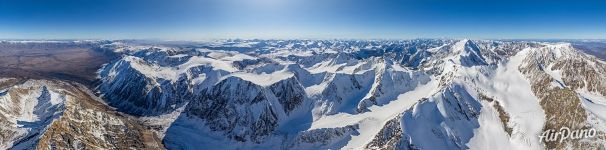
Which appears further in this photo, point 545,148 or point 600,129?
point 545,148

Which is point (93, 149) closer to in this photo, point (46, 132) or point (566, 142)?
point (46, 132)

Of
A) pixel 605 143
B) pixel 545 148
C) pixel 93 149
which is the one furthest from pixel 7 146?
pixel 605 143

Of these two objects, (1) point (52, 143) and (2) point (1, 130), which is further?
(2) point (1, 130)

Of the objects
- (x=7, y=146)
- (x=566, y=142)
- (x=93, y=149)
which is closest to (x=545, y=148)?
(x=566, y=142)

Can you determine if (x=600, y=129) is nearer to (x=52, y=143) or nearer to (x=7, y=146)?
(x=52, y=143)

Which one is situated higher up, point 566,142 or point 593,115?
point 593,115

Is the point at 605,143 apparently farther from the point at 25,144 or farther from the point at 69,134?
the point at 25,144

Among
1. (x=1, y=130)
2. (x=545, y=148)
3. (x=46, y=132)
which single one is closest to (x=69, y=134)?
(x=46, y=132)

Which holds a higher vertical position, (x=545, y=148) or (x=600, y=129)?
(x=600, y=129)
